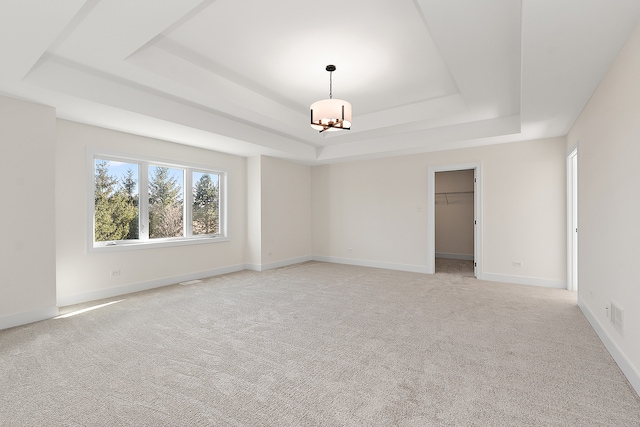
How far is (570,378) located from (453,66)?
2.89 m

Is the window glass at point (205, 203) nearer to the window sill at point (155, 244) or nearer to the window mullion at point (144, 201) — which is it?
the window sill at point (155, 244)

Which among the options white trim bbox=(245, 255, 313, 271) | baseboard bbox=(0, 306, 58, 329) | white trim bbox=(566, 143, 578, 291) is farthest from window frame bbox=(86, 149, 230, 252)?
white trim bbox=(566, 143, 578, 291)

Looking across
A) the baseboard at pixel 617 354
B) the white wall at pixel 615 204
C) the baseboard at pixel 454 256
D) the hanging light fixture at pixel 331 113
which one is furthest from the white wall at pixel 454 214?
the hanging light fixture at pixel 331 113

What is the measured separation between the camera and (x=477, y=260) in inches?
220

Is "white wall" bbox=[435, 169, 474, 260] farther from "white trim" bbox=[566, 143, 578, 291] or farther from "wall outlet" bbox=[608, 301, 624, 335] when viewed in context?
"wall outlet" bbox=[608, 301, 624, 335]

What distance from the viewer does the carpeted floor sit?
6.04 ft

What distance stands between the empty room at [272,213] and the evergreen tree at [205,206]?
0.13 ft


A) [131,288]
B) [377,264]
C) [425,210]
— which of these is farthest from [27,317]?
[425,210]

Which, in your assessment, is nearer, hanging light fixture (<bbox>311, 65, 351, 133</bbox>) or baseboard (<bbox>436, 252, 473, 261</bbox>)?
hanging light fixture (<bbox>311, 65, 351, 133</bbox>)

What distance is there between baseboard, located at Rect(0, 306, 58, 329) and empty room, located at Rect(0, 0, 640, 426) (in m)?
0.02

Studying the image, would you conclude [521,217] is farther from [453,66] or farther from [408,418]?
[408,418]

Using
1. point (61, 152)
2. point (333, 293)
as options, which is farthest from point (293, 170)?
point (61, 152)

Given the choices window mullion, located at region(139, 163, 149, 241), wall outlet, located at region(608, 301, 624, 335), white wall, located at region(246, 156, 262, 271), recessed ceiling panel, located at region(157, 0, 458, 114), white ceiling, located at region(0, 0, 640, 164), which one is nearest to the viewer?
white ceiling, located at region(0, 0, 640, 164)

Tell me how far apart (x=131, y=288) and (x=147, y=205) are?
1307 millimetres
